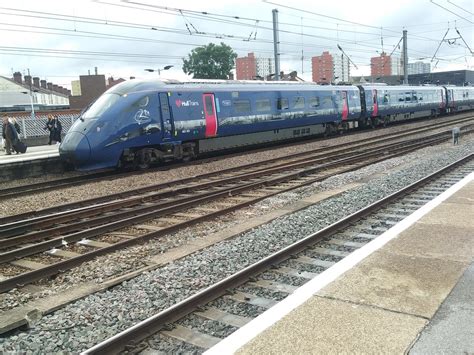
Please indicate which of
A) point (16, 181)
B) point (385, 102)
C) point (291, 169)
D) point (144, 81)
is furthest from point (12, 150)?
point (385, 102)

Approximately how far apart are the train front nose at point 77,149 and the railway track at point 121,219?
10.7 ft

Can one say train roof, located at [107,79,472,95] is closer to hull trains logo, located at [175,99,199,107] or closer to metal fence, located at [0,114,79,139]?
hull trains logo, located at [175,99,199,107]

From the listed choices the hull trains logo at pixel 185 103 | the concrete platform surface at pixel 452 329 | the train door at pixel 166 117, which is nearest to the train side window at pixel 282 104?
the hull trains logo at pixel 185 103

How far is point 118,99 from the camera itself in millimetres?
14797

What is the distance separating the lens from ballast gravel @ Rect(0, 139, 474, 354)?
433 cm

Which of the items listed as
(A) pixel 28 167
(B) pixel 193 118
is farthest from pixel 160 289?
(A) pixel 28 167

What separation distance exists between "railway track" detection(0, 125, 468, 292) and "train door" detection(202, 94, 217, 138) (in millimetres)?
3755

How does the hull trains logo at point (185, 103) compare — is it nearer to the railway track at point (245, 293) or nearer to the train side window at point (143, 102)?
the train side window at point (143, 102)

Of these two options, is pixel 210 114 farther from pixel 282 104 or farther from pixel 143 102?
pixel 282 104

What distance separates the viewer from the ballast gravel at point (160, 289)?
14.2 ft

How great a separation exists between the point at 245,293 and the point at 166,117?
11594 millimetres

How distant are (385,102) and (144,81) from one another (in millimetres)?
20765

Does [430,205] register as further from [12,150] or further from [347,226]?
[12,150]

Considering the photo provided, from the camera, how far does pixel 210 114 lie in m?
17.8
